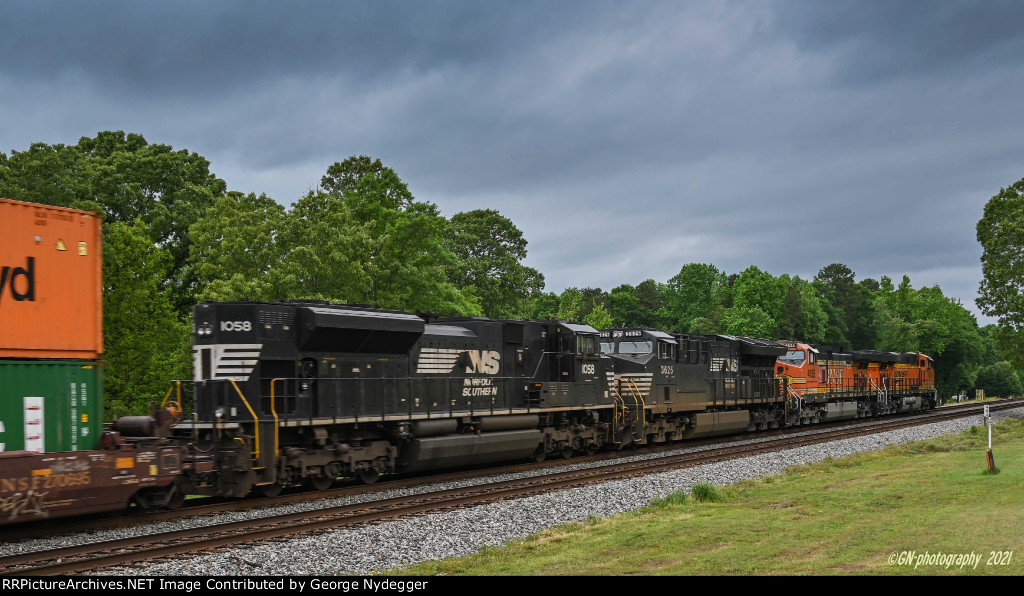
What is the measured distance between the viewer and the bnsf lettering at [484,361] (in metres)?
20.3

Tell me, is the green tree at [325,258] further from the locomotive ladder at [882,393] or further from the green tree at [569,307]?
the green tree at [569,307]

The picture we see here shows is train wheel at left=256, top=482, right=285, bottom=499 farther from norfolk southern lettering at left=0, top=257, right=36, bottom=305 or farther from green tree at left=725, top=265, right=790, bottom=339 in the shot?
green tree at left=725, top=265, right=790, bottom=339

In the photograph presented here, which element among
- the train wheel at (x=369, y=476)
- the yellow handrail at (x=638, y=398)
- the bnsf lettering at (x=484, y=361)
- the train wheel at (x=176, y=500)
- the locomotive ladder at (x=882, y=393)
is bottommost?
the locomotive ladder at (x=882, y=393)

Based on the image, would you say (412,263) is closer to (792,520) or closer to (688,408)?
(688,408)

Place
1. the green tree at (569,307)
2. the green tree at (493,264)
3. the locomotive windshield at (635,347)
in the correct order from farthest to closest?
the green tree at (569,307), the green tree at (493,264), the locomotive windshield at (635,347)

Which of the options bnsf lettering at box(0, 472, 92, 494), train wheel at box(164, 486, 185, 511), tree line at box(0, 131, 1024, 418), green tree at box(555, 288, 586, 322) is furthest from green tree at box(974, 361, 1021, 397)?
bnsf lettering at box(0, 472, 92, 494)

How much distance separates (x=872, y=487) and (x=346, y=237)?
22.4 m

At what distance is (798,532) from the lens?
33.8 ft

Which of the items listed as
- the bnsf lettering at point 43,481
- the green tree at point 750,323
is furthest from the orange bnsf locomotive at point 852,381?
the bnsf lettering at point 43,481

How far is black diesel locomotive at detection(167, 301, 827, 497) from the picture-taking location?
15094 millimetres

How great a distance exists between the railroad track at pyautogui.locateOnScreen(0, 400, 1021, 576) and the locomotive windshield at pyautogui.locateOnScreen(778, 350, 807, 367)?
1688cm

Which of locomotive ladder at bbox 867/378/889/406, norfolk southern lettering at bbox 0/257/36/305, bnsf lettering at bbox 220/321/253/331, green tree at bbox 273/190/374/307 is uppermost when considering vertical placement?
green tree at bbox 273/190/374/307

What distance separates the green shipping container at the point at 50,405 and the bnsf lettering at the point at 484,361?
951cm
